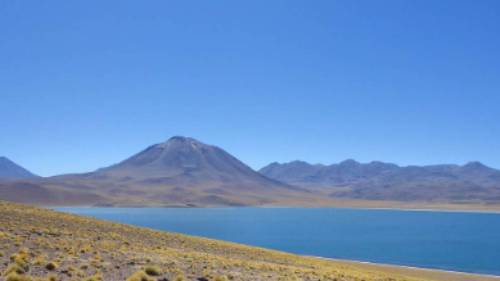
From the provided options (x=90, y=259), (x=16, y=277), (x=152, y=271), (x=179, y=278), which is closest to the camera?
(x=16, y=277)

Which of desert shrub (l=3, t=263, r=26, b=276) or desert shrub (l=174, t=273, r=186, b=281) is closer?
desert shrub (l=3, t=263, r=26, b=276)

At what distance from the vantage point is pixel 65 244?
2225cm

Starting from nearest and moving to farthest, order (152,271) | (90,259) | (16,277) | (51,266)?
(16,277), (51,266), (152,271), (90,259)

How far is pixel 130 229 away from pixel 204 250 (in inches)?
258

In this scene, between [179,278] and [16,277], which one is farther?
[179,278]

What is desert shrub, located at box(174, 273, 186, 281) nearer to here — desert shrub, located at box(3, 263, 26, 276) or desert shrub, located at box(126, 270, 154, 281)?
desert shrub, located at box(126, 270, 154, 281)

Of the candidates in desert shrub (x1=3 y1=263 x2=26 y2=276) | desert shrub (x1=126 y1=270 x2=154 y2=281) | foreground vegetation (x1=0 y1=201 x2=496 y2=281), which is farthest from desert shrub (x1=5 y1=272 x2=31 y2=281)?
desert shrub (x1=126 y1=270 x2=154 y2=281)

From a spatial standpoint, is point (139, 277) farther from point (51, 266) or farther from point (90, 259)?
point (90, 259)

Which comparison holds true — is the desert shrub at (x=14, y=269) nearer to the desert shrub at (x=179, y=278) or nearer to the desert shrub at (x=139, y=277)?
the desert shrub at (x=139, y=277)

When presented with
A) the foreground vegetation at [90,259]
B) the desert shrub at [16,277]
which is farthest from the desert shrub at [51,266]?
the desert shrub at [16,277]

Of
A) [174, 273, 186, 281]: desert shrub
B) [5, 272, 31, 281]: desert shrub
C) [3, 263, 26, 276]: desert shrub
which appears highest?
[3, 263, 26, 276]: desert shrub

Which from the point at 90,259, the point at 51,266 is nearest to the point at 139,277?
the point at 51,266

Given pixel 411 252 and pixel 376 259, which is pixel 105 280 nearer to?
pixel 376 259

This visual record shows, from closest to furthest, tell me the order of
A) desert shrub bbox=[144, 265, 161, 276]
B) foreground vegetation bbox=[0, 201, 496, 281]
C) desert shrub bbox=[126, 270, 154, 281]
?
desert shrub bbox=[126, 270, 154, 281]
foreground vegetation bbox=[0, 201, 496, 281]
desert shrub bbox=[144, 265, 161, 276]
